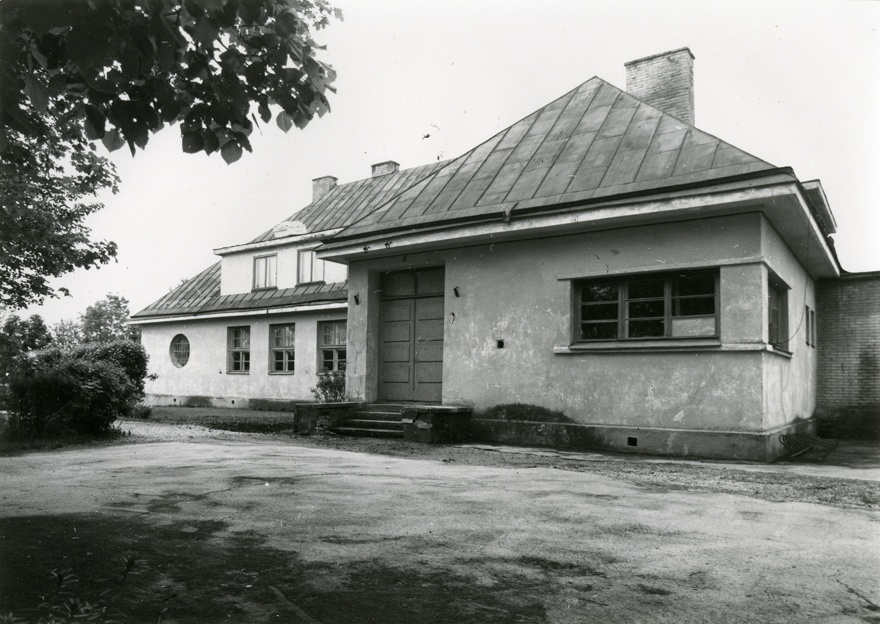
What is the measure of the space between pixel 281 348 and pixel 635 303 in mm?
13407

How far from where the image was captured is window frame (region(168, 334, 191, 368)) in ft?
78.1

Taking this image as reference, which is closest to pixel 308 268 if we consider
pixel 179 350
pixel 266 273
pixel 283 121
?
pixel 266 273

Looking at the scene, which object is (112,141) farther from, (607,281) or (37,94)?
(607,281)

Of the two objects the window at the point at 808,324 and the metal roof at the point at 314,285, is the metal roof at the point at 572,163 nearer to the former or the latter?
the window at the point at 808,324

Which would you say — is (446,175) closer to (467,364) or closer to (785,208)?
(467,364)

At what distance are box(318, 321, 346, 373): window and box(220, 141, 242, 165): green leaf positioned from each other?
15.3 m

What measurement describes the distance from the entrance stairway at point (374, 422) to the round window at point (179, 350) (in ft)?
43.5

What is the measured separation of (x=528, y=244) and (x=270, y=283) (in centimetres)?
1290

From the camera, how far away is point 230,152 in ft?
13.8

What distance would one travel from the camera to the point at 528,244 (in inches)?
442

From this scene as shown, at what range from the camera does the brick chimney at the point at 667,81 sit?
1295cm

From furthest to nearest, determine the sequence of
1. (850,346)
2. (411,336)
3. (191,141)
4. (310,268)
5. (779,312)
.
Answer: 1. (310,268)
2. (850,346)
3. (411,336)
4. (779,312)
5. (191,141)

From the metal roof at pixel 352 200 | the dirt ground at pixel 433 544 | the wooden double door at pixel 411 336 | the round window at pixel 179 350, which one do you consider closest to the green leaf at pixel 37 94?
the dirt ground at pixel 433 544

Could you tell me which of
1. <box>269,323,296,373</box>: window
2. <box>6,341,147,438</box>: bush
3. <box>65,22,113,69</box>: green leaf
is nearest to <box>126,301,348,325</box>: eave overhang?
<box>269,323,296,373</box>: window
